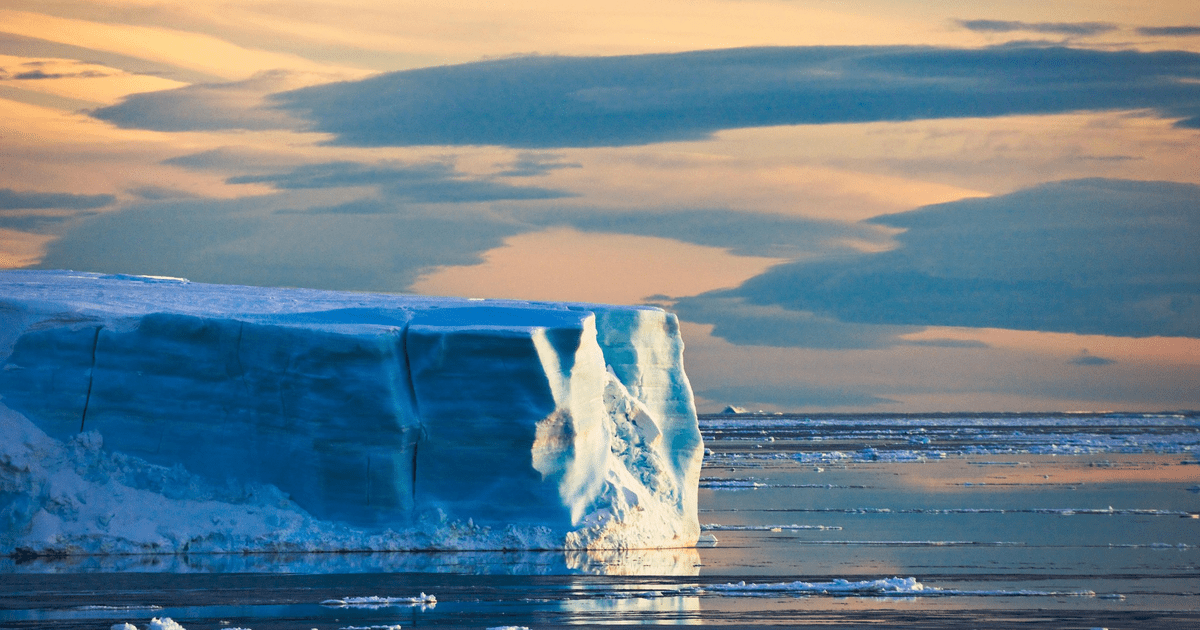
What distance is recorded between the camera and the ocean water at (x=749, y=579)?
1250 cm

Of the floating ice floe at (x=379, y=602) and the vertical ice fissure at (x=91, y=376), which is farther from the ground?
the vertical ice fissure at (x=91, y=376)

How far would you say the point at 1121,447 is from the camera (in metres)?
50.8

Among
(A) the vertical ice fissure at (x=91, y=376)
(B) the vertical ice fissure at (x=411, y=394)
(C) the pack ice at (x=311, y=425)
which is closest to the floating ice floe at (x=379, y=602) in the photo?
(C) the pack ice at (x=311, y=425)

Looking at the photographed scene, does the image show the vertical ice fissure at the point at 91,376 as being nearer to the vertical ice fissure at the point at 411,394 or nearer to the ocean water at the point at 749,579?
the ocean water at the point at 749,579

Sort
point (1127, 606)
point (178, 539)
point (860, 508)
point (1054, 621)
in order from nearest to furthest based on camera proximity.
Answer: point (1054, 621), point (1127, 606), point (178, 539), point (860, 508)

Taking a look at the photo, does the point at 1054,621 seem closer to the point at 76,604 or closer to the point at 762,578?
the point at 762,578

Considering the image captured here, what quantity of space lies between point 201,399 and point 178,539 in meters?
1.95

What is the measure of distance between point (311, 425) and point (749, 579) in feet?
20.1

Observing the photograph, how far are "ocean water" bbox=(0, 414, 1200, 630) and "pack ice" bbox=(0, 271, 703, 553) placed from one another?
1.80ft

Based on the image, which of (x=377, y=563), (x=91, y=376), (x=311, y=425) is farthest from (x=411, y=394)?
(x=91, y=376)

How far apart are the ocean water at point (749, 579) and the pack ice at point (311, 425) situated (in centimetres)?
55

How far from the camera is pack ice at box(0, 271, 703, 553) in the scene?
671 inches

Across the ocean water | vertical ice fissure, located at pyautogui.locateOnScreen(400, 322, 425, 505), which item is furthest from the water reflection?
vertical ice fissure, located at pyautogui.locateOnScreen(400, 322, 425, 505)

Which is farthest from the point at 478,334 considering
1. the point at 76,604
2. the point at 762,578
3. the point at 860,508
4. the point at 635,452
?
the point at 860,508
